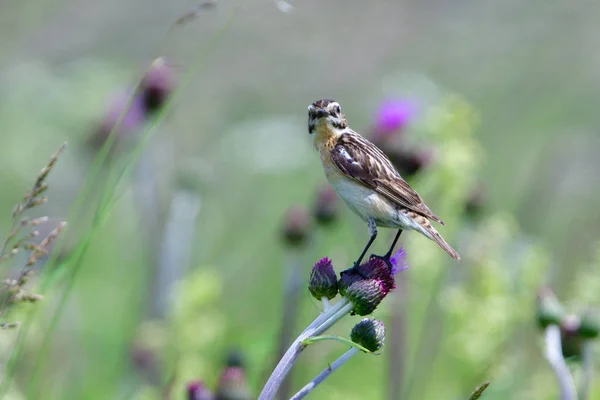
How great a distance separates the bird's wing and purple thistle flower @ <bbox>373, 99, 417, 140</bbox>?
211 centimetres

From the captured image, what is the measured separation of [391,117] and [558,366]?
2.61 metres

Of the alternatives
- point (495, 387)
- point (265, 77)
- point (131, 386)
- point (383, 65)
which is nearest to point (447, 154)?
point (495, 387)

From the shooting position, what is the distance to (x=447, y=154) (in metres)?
5.90

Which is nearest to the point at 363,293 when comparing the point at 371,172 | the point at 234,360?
the point at 371,172

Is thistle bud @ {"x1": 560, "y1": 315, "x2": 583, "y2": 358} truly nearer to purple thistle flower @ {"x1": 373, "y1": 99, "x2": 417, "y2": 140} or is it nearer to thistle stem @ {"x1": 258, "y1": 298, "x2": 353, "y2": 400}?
thistle stem @ {"x1": 258, "y1": 298, "x2": 353, "y2": 400}

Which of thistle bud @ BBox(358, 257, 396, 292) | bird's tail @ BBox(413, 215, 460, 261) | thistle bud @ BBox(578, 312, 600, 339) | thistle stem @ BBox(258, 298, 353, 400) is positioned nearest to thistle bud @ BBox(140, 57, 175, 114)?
bird's tail @ BBox(413, 215, 460, 261)

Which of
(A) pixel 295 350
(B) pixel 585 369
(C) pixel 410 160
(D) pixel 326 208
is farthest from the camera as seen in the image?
(D) pixel 326 208

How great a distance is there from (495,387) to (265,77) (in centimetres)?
943

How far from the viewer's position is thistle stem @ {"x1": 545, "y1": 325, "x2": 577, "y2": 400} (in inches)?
141

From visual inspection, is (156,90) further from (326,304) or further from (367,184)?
(326,304)

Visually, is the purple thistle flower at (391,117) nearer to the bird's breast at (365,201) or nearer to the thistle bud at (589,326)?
the thistle bud at (589,326)

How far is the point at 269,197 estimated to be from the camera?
9.76 metres

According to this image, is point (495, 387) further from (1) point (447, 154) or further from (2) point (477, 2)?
(2) point (477, 2)

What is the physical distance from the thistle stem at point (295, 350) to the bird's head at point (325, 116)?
1.10 metres
